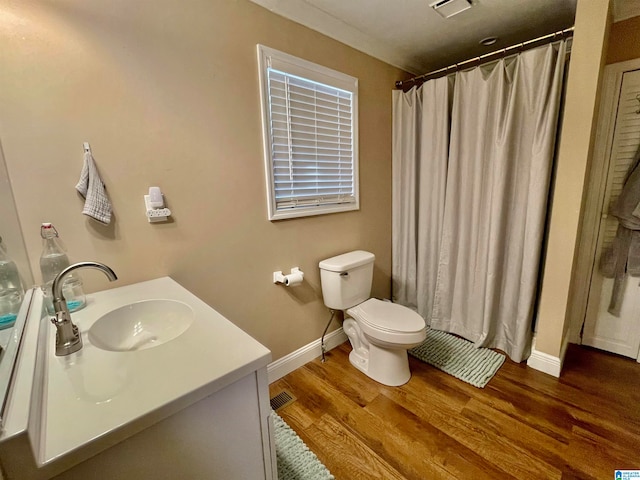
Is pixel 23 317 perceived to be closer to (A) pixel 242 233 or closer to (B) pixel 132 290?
(B) pixel 132 290

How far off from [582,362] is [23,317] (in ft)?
9.80

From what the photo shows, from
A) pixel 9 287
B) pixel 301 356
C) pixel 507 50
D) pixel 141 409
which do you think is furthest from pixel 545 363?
pixel 9 287

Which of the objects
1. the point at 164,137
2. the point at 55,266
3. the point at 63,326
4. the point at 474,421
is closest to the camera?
the point at 63,326

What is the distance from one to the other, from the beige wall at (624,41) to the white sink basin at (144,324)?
289 centimetres

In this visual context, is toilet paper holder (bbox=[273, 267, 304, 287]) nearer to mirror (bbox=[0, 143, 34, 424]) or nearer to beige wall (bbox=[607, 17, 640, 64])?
mirror (bbox=[0, 143, 34, 424])

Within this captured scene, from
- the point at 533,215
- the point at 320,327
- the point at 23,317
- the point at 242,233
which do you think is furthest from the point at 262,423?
the point at 533,215

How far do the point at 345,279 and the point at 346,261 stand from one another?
0.41ft

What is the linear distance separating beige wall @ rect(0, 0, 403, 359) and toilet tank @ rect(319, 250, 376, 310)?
0.13m

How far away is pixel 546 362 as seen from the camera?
186 cm

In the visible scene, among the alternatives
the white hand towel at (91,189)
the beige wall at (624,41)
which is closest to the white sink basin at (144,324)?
the white hand towel at (91,189)

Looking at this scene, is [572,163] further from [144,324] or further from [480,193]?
[144,324]

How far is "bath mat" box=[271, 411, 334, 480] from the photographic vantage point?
4.17 feet

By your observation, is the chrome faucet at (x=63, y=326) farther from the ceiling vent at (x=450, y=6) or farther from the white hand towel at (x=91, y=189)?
the ceiling vent at (x=450, y=6)

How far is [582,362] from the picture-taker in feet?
6.46
